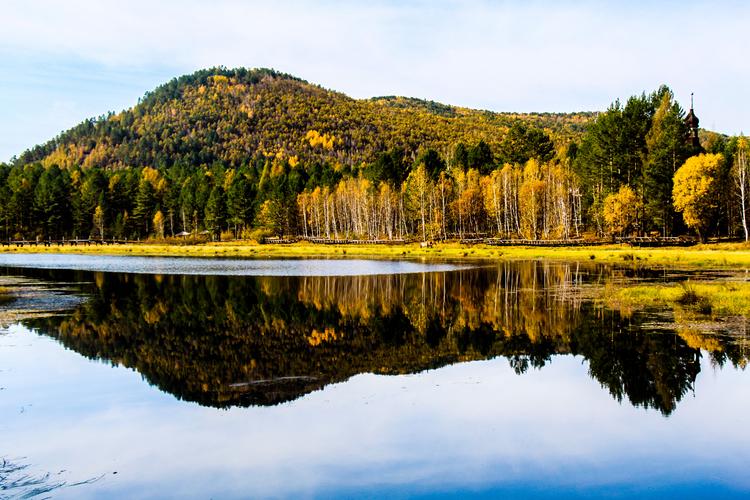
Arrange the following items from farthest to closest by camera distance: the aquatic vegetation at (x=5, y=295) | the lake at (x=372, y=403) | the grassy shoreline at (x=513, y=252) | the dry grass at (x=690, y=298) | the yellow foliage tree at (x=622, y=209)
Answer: the yellow foliage tree at (x=622, y=209) → the grassy shoreline at (x=513, y=252) → the aquatic vegetation at (x=5, y=295) → the dry grass at (x=690, y=298) → the lake at (x=372, y=403)

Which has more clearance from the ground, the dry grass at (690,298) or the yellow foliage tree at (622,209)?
the yellow foliage tree at (622,209)

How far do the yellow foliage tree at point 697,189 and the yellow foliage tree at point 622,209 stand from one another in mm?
6302

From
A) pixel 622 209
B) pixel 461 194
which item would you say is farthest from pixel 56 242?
pixel 622 209

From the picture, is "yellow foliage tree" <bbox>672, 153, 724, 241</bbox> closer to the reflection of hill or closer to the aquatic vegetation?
the reflection of hill

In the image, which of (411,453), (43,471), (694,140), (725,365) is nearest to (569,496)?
(411,453)

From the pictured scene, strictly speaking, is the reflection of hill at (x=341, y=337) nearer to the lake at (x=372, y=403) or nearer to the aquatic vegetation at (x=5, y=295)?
the lake at (x=372, y=403)

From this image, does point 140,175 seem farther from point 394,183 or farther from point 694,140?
point 694,140

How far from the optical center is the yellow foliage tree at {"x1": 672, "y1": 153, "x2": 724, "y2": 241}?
70.5 m

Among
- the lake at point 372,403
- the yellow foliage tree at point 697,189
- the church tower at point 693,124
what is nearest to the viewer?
the lake at point 372,403

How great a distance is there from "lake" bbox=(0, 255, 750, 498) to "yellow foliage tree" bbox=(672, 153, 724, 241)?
4696 cm

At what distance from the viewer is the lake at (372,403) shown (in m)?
11.1

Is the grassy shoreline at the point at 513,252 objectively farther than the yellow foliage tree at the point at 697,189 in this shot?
No

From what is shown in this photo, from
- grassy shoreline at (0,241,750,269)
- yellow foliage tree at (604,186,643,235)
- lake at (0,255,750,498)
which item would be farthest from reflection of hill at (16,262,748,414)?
yellow foliage tree at (604,186,643,235)


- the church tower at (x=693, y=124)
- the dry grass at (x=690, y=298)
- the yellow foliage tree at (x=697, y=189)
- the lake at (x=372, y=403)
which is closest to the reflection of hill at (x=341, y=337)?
the lake at (x=372, y=403)
